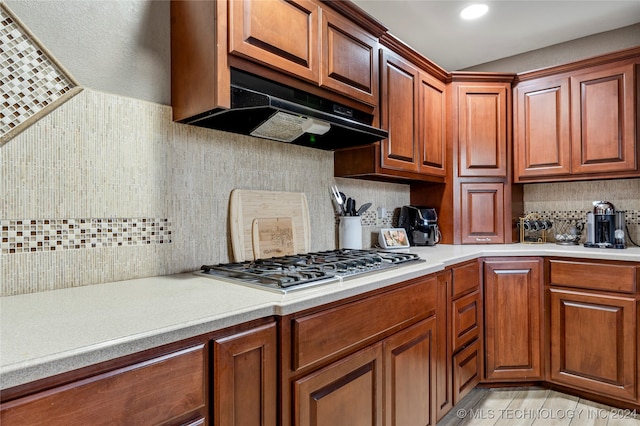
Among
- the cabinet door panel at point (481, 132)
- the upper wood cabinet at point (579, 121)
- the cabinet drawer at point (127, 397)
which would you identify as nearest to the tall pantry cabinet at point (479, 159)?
the cabinet door panel at point (481, 132)

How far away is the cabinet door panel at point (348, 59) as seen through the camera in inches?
68.0

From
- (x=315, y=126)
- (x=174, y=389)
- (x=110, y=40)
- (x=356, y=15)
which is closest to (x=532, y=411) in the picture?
(x=315, y=126)

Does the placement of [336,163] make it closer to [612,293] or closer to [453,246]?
[453,246]

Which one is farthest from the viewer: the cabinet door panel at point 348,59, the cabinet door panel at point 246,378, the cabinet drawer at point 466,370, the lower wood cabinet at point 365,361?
the cabinet drawer at point 466,370

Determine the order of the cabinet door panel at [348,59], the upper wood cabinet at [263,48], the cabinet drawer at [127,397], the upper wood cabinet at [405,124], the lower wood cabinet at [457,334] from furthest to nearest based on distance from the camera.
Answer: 1. the upper wood cabinet at [405,124]
2. the lower wood cabinet at [457,334]
3. the cabinet door panel at [348,59]
4. the upper wood cabinet at [263,48]
5. the cabinet drawer at [127,397]

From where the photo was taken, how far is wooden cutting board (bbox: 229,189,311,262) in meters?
1.68

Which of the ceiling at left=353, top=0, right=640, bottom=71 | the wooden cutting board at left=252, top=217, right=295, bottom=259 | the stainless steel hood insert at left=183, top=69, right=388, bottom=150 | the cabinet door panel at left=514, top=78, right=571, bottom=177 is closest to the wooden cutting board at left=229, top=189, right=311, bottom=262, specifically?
the wooden cutting board at left=252, top=217, right=295, bottom=259

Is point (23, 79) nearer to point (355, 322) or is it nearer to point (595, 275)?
point (355, 322)

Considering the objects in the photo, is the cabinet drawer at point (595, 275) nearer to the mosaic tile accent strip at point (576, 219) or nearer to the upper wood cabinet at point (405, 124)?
the mosaic tile accent strip at point (576, 219)

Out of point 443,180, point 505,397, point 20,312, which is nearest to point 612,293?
point 505,397

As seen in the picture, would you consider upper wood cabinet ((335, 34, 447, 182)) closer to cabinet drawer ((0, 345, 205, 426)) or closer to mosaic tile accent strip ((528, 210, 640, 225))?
mosaic tile accent strip ((528, 210, 640, 225))

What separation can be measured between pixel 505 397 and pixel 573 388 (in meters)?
0.42

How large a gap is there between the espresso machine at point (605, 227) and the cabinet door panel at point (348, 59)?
5.78ft

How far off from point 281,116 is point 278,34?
0.33 m
